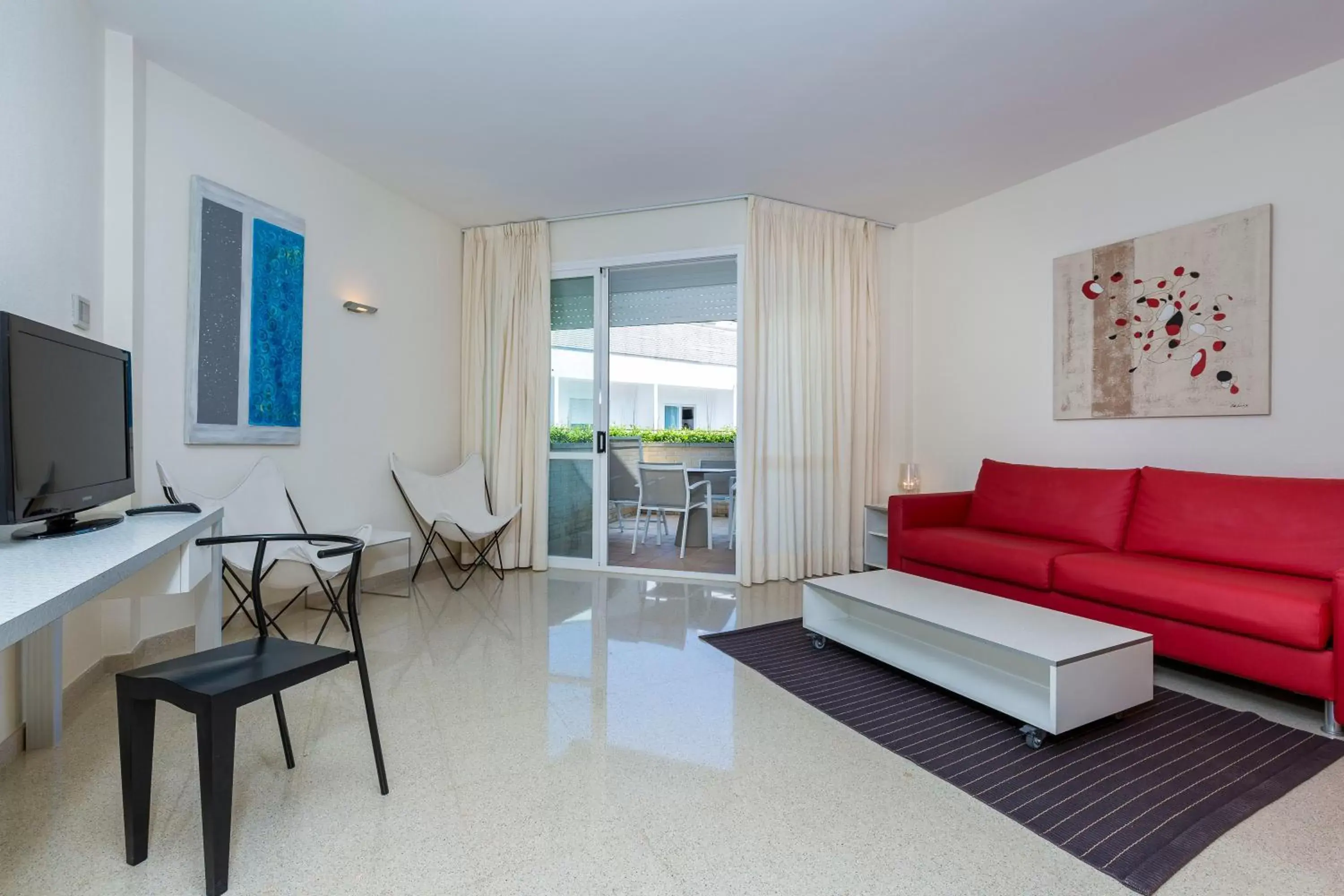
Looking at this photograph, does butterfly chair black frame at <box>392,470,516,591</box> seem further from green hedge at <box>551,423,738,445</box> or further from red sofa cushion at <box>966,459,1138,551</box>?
red sofa cushion at <box>966,459,1138,551</box>

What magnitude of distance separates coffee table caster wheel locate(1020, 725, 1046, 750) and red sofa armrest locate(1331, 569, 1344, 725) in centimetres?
101

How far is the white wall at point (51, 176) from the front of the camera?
195 centimetres

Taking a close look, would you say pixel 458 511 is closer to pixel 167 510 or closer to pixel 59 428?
pixel 167 510

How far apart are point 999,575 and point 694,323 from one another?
283 cm

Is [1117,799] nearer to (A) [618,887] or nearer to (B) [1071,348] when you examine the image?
(A) [618,887]

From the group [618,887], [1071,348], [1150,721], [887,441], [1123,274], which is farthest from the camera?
[887,441]

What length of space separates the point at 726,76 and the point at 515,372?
2641 millimetres

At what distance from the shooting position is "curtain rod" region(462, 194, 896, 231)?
4434 millimetres

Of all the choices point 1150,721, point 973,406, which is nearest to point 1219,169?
point 973,406

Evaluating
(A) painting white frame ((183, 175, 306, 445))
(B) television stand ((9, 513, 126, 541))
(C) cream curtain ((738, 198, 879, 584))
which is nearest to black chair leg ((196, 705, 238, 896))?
(B) television stand ((9, 513, 126, 541))

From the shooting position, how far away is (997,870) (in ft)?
4.91

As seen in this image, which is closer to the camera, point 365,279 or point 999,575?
point 999,575

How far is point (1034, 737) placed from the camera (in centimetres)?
207

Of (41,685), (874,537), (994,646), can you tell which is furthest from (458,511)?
(994,646)
